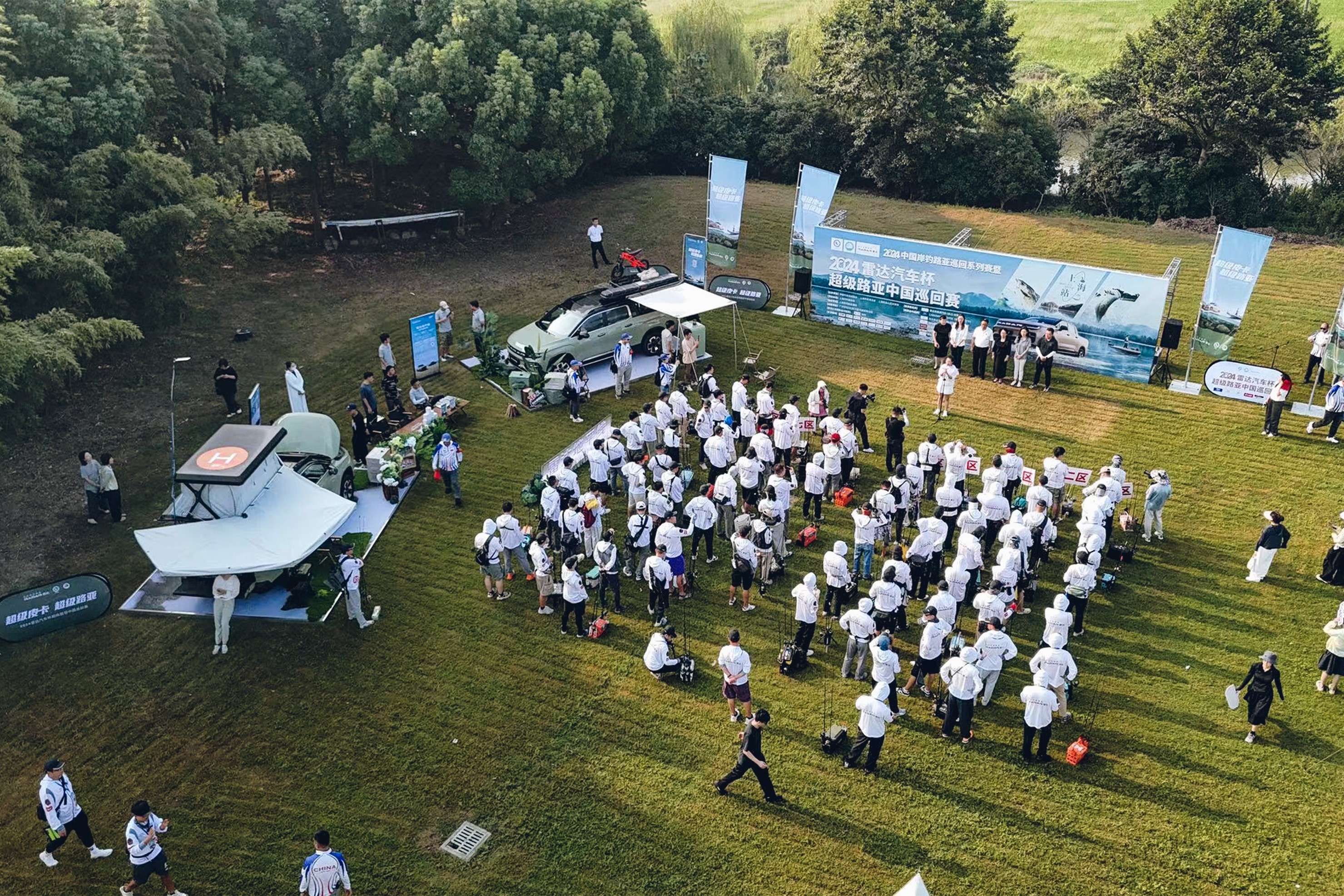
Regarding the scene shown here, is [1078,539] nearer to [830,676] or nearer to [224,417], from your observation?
[830,676]

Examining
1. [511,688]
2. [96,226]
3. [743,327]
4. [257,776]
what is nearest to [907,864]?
[511,688]

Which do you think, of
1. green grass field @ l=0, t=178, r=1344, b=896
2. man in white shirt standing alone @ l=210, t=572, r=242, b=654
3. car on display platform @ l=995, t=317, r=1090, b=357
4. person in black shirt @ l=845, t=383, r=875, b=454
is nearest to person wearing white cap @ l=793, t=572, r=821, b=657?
green grass field @ l=0, t=178, r=1344, b=896

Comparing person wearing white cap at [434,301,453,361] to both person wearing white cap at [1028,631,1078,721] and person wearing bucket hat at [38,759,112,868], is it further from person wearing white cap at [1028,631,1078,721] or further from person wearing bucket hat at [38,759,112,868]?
person wearing white cap at [1028,631,1078,721]

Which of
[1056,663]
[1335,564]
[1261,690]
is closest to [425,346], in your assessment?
[1056,663]

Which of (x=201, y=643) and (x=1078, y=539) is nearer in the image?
(x=201, y=643)

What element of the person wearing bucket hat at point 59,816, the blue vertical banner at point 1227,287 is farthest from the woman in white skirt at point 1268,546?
the person wearing bucket hat at point 59,816

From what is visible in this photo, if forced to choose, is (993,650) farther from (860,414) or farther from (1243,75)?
(1243,75)
